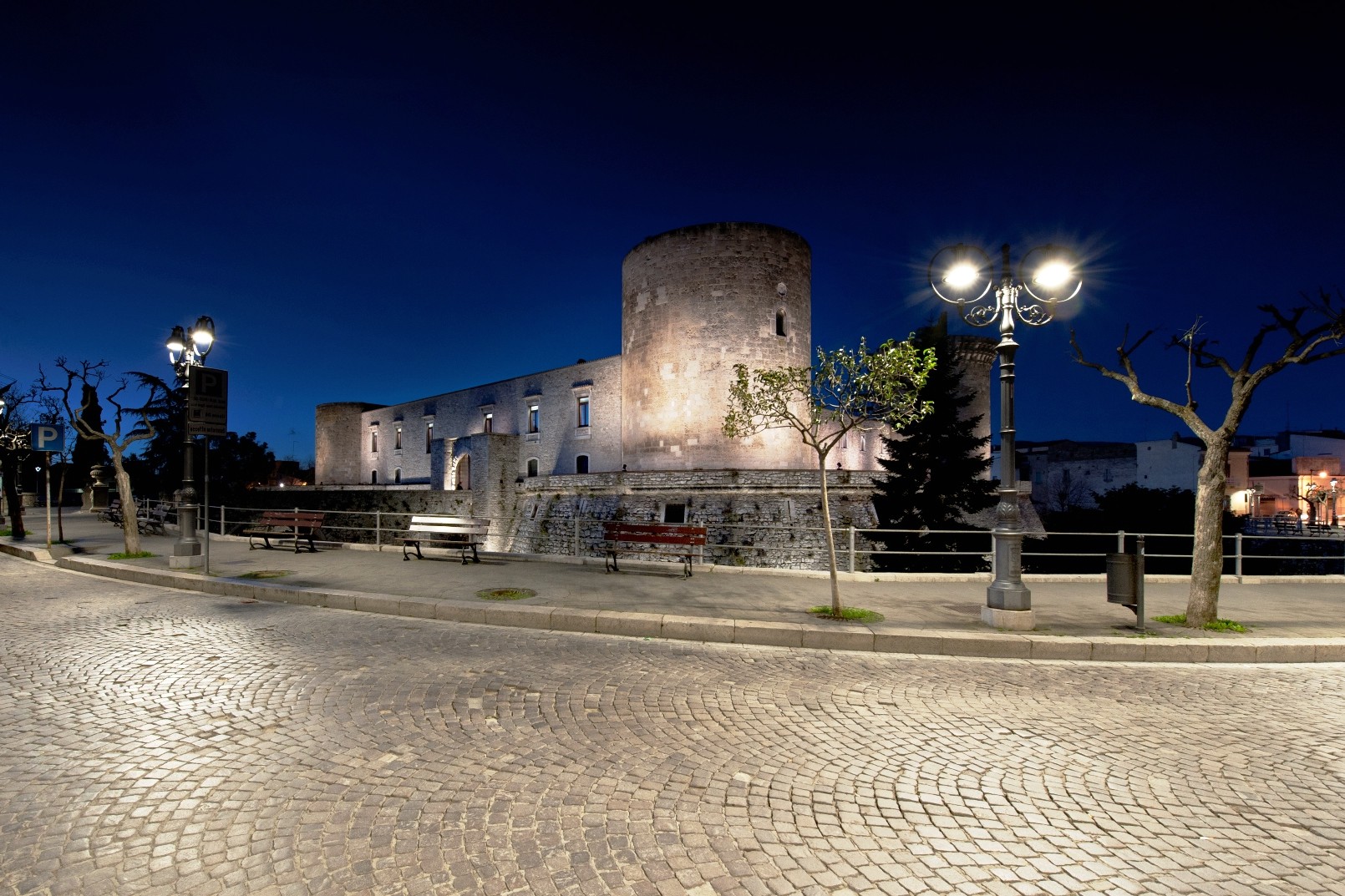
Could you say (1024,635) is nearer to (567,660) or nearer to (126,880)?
(567,660)

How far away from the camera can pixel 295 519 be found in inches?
526

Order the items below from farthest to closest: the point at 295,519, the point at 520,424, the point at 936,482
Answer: the point at 520,424
the point at 936,482
the point at 295,519

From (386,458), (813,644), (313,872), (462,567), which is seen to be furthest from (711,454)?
(386,458)

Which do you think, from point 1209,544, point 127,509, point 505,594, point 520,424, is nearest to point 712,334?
point 520,424

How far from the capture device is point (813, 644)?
6.52m

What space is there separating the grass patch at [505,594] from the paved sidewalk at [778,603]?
0.17 m

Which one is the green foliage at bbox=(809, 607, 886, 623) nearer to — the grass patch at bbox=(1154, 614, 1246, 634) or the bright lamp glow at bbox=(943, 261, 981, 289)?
the grass patch at bbox=(1154, 614, 1246, 634)

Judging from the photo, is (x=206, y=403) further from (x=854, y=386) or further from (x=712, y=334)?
(x=712, y=334)

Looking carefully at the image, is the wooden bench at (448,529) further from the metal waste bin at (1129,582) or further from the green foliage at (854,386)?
the metal waste bin at (1129,582)

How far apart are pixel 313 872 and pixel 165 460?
4680 cm

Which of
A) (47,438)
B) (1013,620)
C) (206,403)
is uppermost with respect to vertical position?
(206,403)

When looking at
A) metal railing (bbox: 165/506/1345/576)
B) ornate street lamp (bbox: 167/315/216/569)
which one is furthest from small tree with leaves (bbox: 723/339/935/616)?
ornate street lamp (bbox: 167/315/216/569)

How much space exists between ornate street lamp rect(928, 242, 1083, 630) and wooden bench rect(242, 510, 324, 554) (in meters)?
12.2

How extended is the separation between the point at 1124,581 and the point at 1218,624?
124 centimetres
